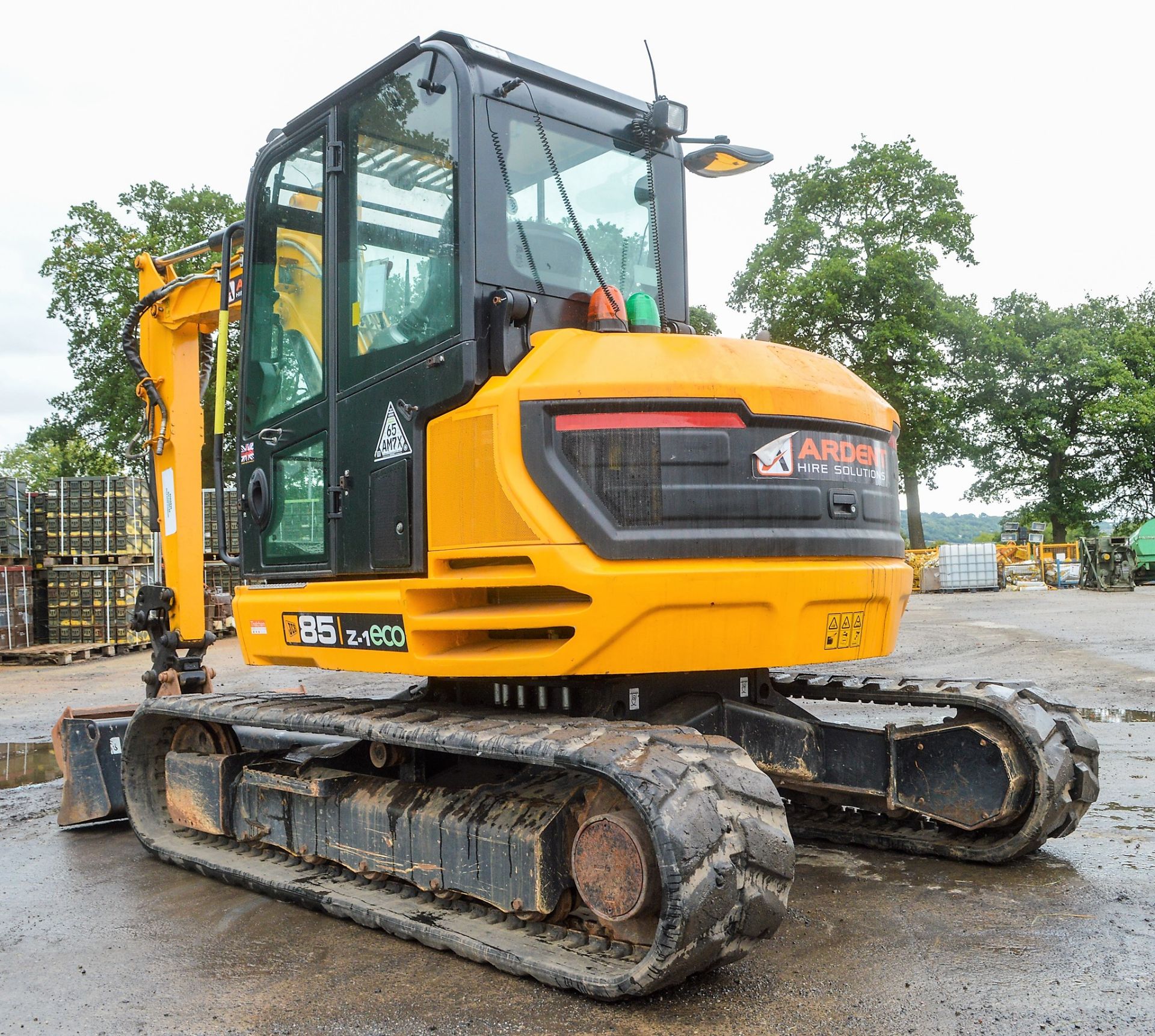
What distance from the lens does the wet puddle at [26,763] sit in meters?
8.07

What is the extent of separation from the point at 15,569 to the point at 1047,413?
41.4m

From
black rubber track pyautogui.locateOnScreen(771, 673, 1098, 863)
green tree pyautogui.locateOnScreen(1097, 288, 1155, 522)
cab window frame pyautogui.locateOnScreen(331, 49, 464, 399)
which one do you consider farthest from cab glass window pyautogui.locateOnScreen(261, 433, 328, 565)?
green tree pyautogui.locateOnScreen(1097, 288, 1155, 522)

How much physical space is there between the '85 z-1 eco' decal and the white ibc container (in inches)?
1155

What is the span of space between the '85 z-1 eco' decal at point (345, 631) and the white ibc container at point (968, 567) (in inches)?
1155

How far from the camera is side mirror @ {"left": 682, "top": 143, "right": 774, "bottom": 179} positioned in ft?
16.2

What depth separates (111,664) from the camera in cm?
1589

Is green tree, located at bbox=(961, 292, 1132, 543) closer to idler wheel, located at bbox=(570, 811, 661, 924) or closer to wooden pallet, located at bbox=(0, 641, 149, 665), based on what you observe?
wooden pallet, located at bbox=(0, 641, 149, 665)

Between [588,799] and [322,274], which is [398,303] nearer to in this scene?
[322,274]

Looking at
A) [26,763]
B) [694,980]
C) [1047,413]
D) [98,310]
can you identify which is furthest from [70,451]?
[694,980]

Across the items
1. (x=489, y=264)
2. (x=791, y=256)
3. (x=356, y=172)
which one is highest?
(x=791, y=256)

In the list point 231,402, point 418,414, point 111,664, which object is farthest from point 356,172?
point 231,402

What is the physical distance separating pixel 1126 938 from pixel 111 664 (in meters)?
14.7

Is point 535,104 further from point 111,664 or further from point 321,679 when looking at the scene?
point 111,664

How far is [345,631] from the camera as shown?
15.4ft
